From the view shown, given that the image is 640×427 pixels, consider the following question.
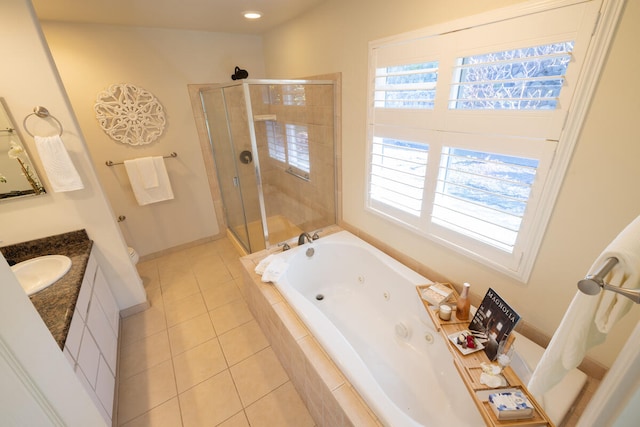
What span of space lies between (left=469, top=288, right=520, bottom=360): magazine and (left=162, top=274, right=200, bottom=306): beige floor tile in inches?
94.9

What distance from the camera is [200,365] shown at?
1844 millimetres

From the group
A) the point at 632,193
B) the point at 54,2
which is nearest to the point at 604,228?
the point at 632,193

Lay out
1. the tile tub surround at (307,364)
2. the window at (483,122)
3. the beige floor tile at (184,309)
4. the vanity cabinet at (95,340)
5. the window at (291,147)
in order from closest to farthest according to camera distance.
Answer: the window at (483,122) → the tile tub surround at (307,364) → the vanity cabinet at (95,340) → the beige floor tile at (184,309) → the window at (291,147)

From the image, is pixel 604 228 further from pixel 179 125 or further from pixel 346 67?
pixel 179 125

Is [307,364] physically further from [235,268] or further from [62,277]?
[235,268]

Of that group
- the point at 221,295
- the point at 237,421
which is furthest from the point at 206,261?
the point at 237,421

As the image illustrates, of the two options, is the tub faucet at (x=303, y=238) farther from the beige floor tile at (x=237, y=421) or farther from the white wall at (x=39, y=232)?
the white wall at (x=39, y=232)

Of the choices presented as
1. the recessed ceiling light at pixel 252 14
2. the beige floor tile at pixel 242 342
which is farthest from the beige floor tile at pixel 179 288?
the recessed ceiling light at pixel 252 14

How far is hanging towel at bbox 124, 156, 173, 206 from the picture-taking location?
8.57 ft

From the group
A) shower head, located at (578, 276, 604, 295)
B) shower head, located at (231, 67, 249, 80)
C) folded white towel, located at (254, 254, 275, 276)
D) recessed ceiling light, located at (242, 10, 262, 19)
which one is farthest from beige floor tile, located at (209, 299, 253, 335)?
recessed ceiling light, located at (242, 10, 262, 19)

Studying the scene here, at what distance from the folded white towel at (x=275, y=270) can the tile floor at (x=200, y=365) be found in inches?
21.1

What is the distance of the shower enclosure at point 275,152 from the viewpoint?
2.18m

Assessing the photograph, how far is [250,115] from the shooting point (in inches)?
81.2

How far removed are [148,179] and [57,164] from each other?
1.07 m
